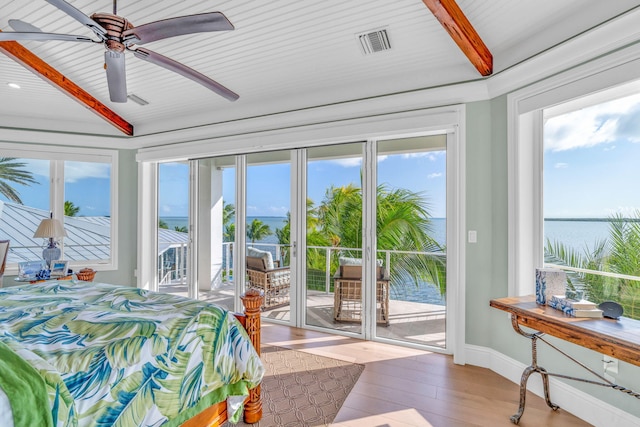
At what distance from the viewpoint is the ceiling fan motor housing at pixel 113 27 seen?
68.4 inches

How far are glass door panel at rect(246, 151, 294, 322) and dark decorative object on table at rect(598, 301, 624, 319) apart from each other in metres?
2.83

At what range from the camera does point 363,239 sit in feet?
11.4

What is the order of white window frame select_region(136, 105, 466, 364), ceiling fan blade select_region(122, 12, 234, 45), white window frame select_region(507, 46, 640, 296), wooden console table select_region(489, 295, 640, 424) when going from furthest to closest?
white window frame select_region(136, 105, 466, 364)
white window frame select_region(507, 46, 640, 296)
ceiling fan blade select_region(122, 12, 234, 45)
wooden console table select_region(489, 295, 640, 424)

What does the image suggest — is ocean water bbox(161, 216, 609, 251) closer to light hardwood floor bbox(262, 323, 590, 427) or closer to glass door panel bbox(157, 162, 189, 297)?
light hardwood floor bbox(262, 323, 590, 427)

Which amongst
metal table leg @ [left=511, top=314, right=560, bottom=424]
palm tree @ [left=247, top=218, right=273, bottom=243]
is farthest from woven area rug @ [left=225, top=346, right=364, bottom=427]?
palm tree @ [left=247, top=218, right=273, bottom=243]

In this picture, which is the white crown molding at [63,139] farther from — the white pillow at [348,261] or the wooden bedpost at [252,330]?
the wooden bedpost at [252,330]

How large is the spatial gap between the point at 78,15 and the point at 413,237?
9.78ft

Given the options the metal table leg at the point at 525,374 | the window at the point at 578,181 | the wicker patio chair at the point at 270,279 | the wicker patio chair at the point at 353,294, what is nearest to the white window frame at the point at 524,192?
the window at the point at 578,181

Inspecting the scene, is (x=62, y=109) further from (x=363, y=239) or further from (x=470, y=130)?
(x=470, y=130)

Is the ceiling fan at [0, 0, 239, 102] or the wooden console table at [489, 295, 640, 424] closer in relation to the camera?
the wooden console table at [489, 295, 640, 424]

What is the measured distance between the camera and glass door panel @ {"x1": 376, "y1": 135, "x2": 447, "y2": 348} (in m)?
3.18

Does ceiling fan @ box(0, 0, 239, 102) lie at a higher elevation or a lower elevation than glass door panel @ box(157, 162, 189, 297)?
higher

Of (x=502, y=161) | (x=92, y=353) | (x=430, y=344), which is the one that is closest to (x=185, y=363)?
(x=92, y=353)

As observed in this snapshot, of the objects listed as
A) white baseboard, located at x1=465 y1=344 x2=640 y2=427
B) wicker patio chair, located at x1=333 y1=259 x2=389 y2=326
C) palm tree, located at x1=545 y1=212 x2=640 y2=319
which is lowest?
white baseboard, located at x1=465 y1=344 x2=640 y2=427
